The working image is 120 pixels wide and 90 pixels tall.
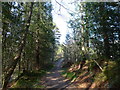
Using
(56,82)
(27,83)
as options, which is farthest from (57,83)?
(27,83)

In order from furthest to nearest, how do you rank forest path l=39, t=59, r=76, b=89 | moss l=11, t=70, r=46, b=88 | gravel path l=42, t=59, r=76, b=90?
moss l=11, t=70, r=46, b=88 < forest path l=39, t=59, r=76, b=89 < gravel path l=42, t=59, r=76, b=90

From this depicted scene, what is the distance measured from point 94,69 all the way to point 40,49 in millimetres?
14568

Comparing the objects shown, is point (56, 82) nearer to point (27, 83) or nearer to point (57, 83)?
point (57, 83)

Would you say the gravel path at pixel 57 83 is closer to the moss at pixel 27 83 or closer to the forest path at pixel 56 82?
the forest path at pixel 56 82

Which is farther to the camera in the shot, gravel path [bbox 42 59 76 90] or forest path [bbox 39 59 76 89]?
forest path [bbox 39 59 76 89]

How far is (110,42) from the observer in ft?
42.7

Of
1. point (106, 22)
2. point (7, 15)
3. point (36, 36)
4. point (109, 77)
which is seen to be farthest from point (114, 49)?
point (36, 36)

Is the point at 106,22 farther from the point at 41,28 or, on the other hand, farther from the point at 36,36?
the point at 36,36

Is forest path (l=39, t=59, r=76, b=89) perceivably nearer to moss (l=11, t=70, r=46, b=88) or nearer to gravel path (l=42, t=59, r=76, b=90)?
gravel path (l=42, t=59, r=76, b=90)

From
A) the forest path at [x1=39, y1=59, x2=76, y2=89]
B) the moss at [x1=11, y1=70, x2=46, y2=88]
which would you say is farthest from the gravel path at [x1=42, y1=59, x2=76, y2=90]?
the moss at [x1=11, y1=70, x2=46, y2=88]

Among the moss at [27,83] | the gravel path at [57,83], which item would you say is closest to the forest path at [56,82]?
the gravel path at [57,83]

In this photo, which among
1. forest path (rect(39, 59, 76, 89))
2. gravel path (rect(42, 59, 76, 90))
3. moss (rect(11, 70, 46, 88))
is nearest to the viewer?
gravel path (rect(42, 59, 76, 90))

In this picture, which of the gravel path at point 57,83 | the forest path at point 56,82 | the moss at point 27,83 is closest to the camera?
the gravel path at point 57,83

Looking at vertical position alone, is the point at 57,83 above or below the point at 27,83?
below
